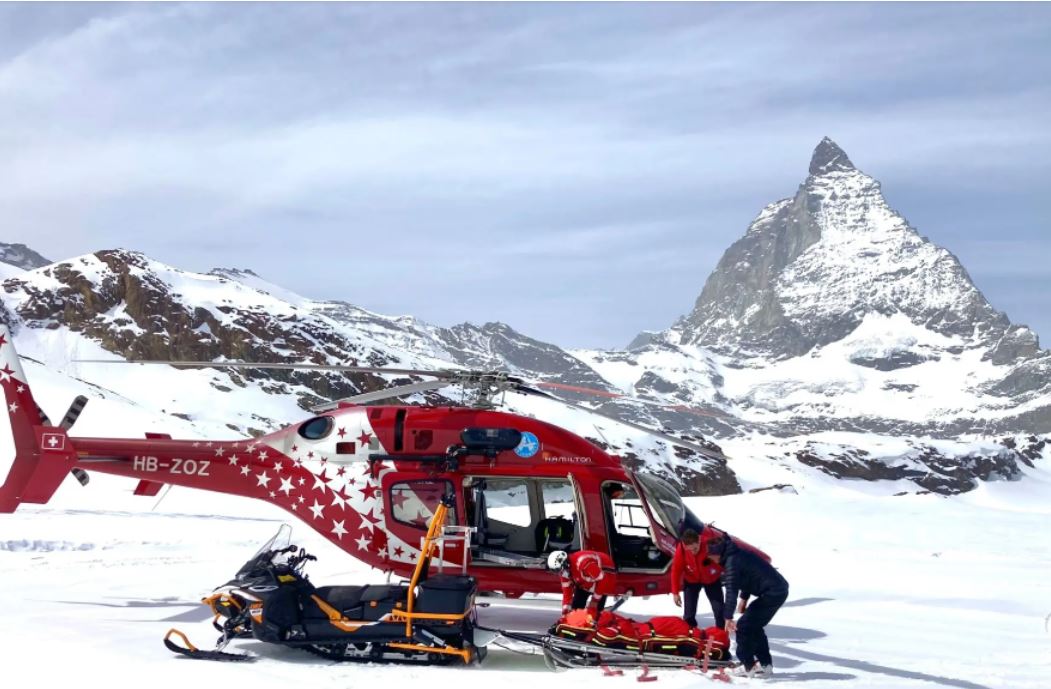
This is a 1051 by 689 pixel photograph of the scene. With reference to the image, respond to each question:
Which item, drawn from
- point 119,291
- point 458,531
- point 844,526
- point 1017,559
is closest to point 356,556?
point 458,531

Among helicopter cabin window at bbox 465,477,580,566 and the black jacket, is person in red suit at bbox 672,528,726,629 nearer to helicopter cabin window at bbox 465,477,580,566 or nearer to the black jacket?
the black jacket

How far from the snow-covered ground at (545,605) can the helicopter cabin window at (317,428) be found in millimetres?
1532

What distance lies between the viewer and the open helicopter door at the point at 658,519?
13.1 metres

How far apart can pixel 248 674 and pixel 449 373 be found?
4.84 metres

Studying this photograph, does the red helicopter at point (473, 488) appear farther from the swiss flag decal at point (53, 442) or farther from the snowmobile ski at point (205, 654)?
the snowmobile ski at point (205, 654)

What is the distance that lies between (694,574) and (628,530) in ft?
5.49

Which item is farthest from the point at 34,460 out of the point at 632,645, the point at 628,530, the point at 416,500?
the point at 632,645

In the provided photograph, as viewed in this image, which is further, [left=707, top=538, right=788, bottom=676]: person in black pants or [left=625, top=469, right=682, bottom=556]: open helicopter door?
[left=625, top=469, right=682, bottom=556]: open helicopter door

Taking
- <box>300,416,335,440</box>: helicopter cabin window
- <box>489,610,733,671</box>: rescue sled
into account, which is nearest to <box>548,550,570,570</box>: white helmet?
<box>489,610,733,671</box>: rescue sled

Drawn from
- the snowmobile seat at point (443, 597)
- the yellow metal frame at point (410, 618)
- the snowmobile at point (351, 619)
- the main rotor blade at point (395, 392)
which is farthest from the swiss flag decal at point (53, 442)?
the snowmobile seat at point (443, 597)

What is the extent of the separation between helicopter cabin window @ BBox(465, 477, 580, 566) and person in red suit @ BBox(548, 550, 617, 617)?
1193mm

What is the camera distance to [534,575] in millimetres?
12984

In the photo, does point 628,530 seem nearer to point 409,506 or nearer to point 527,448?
point 527,448

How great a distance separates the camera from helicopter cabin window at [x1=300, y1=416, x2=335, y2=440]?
45.8ft
